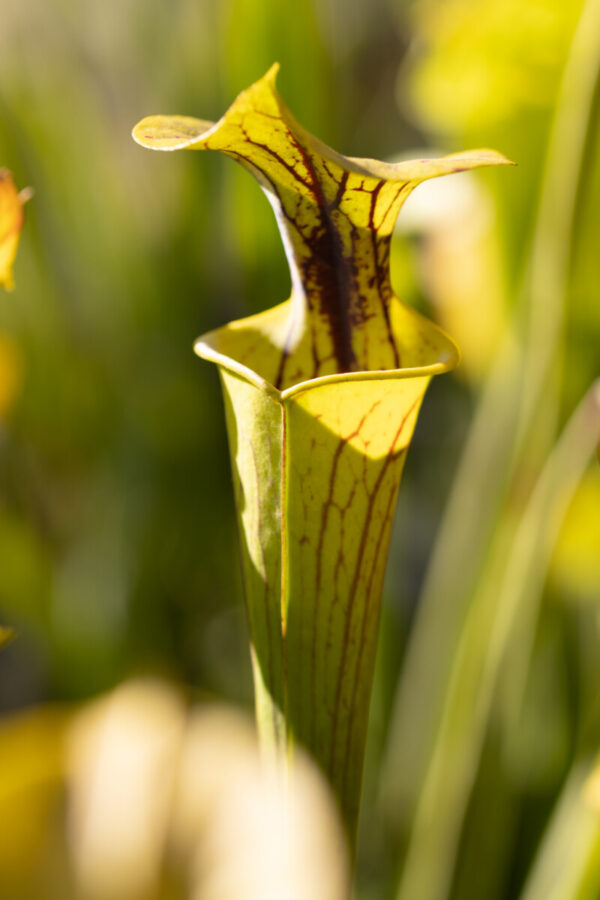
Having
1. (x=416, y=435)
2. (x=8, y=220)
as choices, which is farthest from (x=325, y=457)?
(x=416, y=435)

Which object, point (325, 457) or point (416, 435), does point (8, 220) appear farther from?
point (416, 435)

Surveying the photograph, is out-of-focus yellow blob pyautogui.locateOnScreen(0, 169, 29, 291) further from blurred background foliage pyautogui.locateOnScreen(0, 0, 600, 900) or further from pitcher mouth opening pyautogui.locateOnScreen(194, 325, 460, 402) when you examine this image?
blurred background foliage pyautogui.locateOnScreen(0, 0, 600, 900)

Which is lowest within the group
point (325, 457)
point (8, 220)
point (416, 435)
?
point (416, 435)

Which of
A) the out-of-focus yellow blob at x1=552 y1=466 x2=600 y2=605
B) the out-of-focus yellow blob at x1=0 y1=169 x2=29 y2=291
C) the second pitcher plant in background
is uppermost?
the out-of-focus yellow blob at x1=0 y1=169 x2=29 y2=291

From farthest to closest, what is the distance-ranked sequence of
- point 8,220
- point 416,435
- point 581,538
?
1. point 416,435
2. point 581,538
3. point 8,220

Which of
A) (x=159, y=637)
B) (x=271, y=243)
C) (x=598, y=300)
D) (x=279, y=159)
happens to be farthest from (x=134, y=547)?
(x=279, y=159)

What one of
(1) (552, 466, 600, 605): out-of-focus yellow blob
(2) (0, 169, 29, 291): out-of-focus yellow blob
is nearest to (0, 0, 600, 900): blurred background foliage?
(1) (552, 466, 600, 605): out-of-focus yellow blob

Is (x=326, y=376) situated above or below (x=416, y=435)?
above

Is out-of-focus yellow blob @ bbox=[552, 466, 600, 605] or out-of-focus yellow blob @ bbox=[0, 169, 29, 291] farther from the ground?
out-of-focus yellow blob @ bbox=[0, 169, 29, 291]
